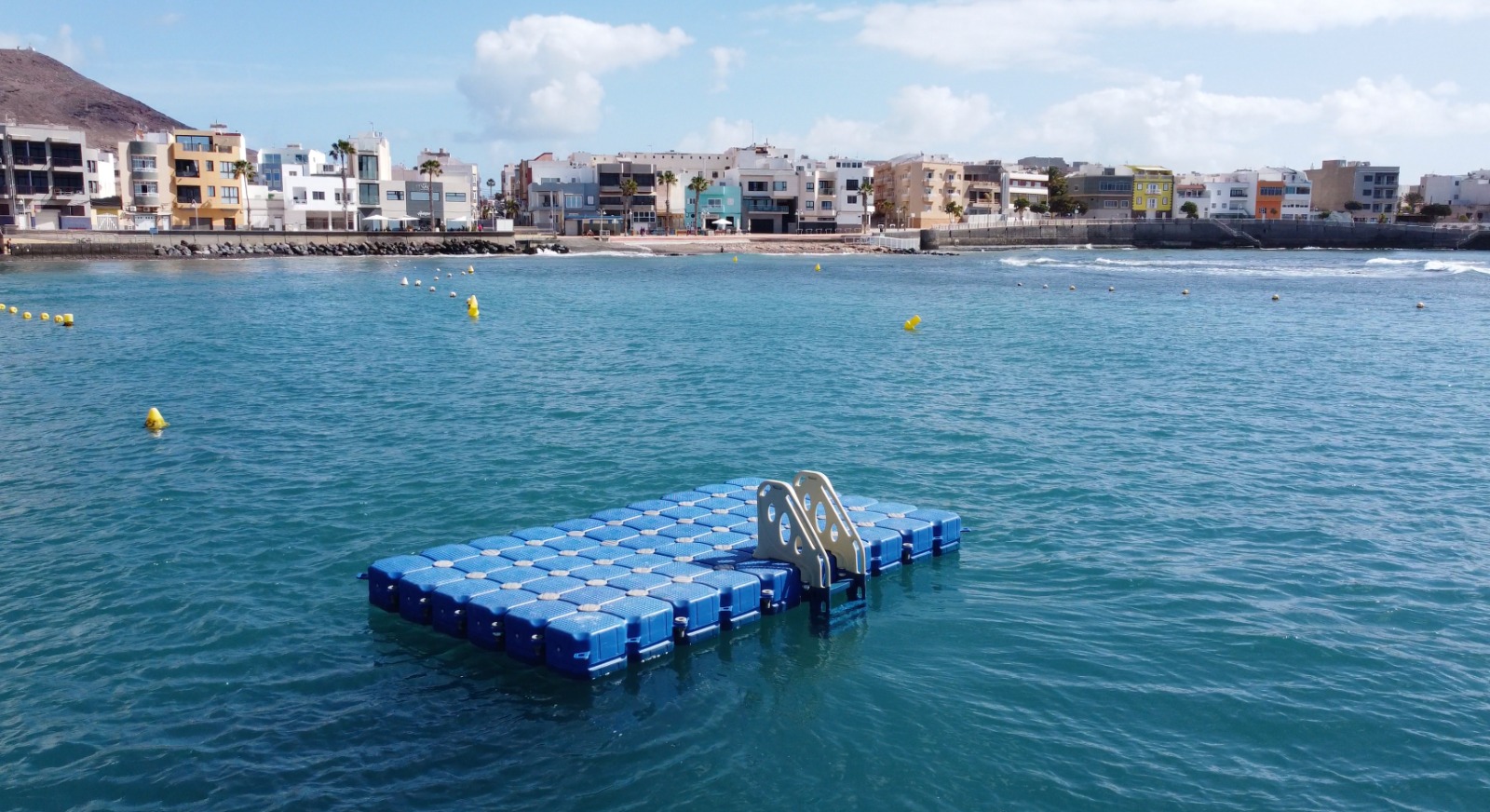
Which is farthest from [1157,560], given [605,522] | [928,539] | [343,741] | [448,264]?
[448,264]

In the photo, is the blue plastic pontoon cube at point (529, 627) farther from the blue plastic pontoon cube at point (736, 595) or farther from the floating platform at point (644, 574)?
the blue plastic pontoon cube at point (736, 595)

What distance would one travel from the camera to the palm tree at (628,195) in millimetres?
133625

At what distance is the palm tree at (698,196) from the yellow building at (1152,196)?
2657 inches

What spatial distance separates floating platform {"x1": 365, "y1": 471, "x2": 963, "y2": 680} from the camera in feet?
43.0

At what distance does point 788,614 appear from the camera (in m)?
15.0

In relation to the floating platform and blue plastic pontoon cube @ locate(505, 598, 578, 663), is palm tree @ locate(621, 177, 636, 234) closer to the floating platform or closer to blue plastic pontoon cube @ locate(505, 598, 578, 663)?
the floating platform

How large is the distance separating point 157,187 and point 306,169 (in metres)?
22.2

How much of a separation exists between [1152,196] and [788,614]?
166 meters

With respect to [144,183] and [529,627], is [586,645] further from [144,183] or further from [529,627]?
[144,183]

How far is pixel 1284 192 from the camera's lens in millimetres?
165625

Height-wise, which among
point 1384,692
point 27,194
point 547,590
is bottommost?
point 1384,692

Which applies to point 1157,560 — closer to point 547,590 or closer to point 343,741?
point 547,590

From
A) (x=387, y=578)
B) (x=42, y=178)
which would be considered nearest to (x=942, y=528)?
(x=387, y=578)

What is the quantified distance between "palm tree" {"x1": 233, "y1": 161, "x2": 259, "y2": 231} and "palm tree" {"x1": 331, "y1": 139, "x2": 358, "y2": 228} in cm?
881
